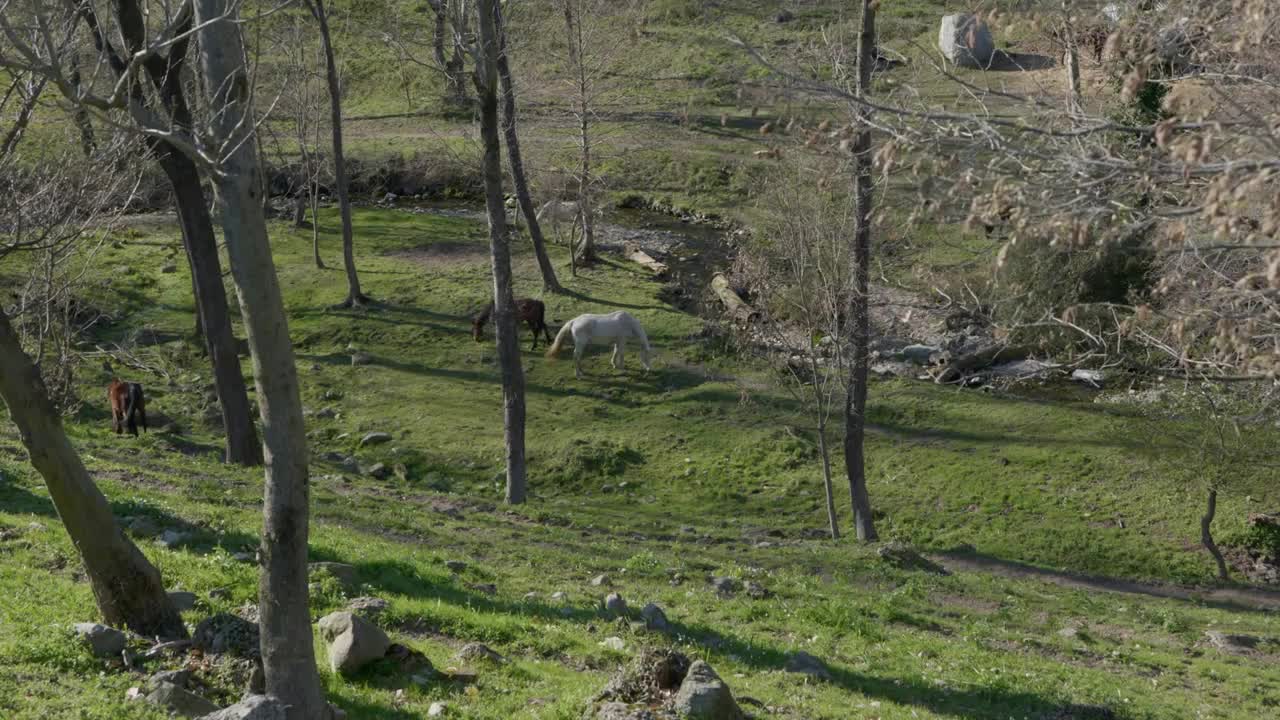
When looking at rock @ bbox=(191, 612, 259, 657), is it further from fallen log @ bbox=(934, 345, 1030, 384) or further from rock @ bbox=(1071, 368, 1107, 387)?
rock @ bbox=(1071, 368, 1107, 387)

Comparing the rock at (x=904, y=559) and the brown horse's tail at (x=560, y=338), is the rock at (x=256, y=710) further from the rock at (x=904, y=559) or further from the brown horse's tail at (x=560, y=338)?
the brown horse's tail at (x=560, y=338)

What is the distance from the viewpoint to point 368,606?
1145cm

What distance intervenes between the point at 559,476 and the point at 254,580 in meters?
15.5

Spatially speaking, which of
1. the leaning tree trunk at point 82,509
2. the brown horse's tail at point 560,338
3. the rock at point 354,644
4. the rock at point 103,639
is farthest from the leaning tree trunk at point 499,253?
the rock at point 103,639

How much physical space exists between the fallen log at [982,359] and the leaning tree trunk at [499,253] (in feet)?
49.1

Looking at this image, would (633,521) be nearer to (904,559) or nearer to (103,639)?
(904,559)

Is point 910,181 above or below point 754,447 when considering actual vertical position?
above

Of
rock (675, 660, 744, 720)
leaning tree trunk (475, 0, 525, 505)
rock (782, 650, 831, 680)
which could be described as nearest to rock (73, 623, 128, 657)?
rock (675, 660, 744, 720)

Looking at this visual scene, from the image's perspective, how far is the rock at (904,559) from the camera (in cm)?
1880

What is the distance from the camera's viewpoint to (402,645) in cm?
997

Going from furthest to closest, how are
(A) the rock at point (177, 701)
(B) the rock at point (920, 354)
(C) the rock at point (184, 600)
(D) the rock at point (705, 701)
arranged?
(B) the rock at point (920, 354)
(C) the rock at point (184, 600)
(D) the rock at point (705, 701)
(A) the rock at point (177, 701)

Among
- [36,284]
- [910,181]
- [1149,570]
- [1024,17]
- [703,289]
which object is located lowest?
[1149,570]

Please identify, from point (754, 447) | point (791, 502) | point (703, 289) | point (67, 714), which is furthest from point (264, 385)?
point (703, 289)

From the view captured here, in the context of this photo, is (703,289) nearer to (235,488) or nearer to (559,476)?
(559,476)
